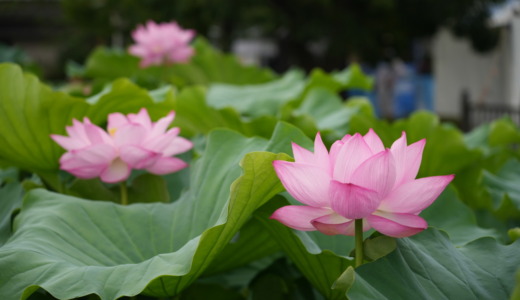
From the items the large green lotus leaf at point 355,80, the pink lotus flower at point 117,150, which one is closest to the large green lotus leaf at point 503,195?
the pink lotus flower at point 117,150

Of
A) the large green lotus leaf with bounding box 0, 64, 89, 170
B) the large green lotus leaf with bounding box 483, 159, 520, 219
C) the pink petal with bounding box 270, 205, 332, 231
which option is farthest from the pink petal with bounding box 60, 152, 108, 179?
the large green lotus leaf with bounding box 483, 159, 520, 219

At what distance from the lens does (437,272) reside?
0.60 metres

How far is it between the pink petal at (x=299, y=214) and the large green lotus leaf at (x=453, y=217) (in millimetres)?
335

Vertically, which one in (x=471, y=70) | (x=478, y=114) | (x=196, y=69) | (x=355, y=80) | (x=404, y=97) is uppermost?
(x=355, y=80)

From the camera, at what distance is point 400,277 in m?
0.58

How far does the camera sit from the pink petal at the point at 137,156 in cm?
82

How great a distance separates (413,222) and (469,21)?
32.4ft

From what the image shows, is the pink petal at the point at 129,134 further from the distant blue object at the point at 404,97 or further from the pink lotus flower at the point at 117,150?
the distant blue object at the point at 404,97

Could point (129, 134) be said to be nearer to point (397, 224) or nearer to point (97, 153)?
point (97, 153)

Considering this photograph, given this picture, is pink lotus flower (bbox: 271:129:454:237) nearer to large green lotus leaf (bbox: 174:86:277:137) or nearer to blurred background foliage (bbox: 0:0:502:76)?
large green lotus leaf (bbox: 174:86:277:137)

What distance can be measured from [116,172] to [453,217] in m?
0.44

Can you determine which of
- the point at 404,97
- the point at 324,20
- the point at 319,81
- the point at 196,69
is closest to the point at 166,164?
the point at 319,81

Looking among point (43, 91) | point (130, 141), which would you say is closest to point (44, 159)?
point (43, 91)

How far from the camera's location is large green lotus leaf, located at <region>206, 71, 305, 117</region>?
1.58 meters
